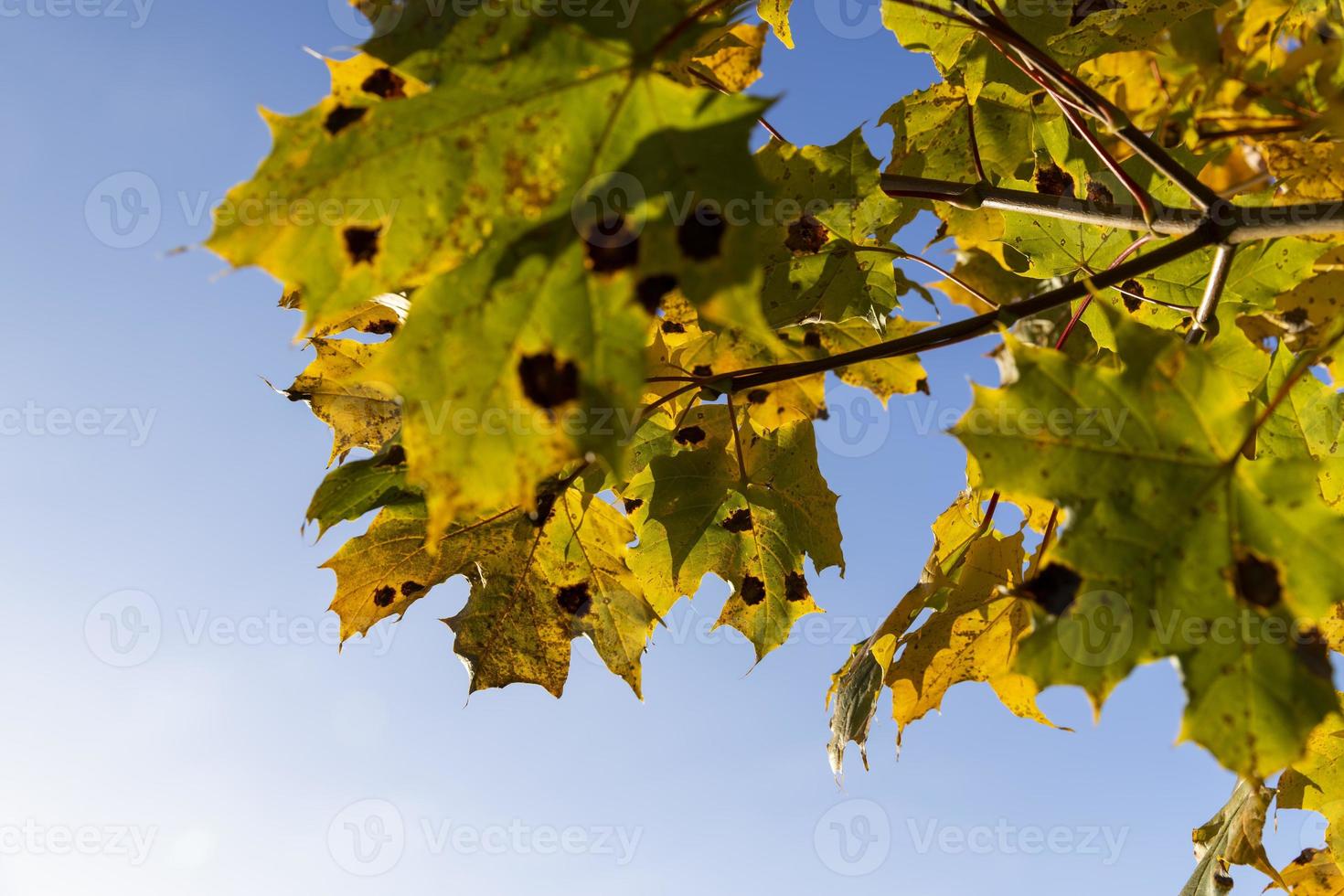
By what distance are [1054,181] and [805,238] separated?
1.19 metres

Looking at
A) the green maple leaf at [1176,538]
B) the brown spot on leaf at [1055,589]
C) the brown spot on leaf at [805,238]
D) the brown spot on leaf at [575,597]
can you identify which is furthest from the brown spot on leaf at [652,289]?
the brown spot on leaf at [575,597]

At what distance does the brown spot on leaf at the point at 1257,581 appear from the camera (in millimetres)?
1547

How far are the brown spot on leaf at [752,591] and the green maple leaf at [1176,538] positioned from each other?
163 centimetres

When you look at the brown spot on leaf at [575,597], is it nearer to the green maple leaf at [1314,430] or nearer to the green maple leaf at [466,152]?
the green maple leaf at [466,152]

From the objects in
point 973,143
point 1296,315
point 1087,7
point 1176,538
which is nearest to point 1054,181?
point 973,143

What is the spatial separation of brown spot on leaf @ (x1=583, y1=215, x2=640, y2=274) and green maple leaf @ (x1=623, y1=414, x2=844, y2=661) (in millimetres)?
1591

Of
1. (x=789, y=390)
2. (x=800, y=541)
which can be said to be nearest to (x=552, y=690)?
(x=800, y=541)

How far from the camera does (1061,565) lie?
1.57m

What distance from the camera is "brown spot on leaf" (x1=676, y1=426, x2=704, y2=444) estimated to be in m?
3.14

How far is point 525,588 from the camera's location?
277cm

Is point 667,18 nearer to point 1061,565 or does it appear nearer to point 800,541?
point 1061,565

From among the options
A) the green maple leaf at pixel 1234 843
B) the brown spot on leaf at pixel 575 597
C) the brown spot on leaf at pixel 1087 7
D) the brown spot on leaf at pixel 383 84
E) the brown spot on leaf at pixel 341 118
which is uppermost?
the brown spot on leaf at pixel 1087 7

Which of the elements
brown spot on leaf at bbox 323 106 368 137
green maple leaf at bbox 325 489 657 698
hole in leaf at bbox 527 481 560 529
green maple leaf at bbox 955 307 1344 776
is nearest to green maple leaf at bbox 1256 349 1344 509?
green maple leaf at bbox 955 307 1344 776

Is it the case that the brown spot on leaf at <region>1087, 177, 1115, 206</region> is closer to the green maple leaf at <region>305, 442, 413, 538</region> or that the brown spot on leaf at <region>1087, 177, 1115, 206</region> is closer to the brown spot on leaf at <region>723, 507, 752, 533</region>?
the brown spot on leaf at <region>723, 507, 752, 533</region>
